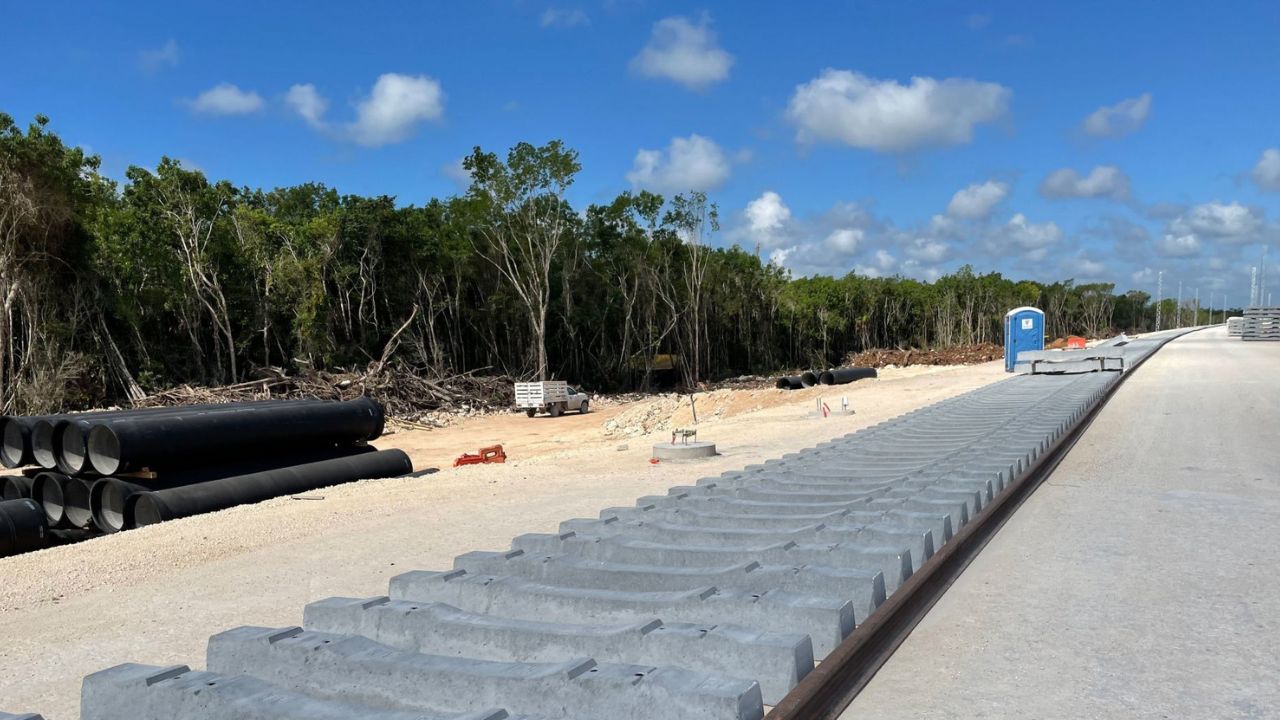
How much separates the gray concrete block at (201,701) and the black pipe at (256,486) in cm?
850

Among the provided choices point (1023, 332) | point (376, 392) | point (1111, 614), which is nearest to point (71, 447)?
point (1111, 614)

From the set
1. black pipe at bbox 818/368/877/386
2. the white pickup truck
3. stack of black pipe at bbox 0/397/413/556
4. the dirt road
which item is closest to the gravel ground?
the dirt road

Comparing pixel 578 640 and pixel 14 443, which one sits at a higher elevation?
→ pixel 578 640

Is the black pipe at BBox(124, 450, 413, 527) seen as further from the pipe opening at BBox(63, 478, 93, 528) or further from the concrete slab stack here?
the concrete slab stack

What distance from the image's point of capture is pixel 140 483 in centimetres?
A: 1085

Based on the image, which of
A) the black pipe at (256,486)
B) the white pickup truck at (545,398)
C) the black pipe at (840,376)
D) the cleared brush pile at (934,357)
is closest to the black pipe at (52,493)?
the black pipe at (256,486)

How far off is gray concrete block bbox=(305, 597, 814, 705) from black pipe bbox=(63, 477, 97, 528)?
952 cm

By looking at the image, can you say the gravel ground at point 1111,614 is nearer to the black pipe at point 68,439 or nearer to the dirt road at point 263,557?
the dirt road at point 263,557

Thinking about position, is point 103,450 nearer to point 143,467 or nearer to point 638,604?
point 143,467

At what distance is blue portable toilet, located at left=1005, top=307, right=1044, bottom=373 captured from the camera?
29.5m

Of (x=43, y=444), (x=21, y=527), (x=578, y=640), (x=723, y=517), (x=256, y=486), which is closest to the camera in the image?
(x=578, y=640)

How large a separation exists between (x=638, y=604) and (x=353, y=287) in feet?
124

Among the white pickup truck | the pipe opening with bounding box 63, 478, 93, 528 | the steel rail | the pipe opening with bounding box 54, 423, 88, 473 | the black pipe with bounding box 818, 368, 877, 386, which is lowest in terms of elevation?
the white pickup truck

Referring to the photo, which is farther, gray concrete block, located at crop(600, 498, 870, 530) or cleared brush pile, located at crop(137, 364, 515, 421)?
cleared brush pile, located at crop(137, 364, 515, 421)
